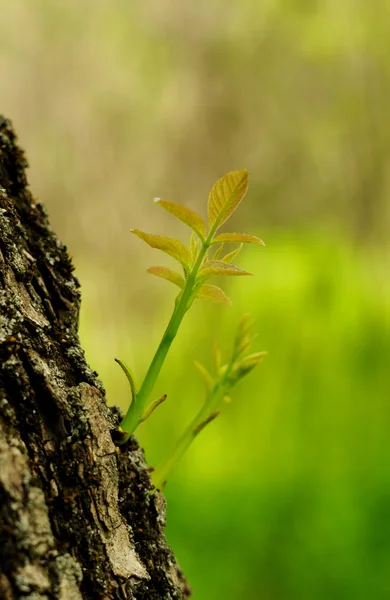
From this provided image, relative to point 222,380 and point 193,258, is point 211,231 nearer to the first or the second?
point 193,258

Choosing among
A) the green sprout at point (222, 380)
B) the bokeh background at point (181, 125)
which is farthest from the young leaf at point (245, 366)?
the bokeh background at point (181, 125)

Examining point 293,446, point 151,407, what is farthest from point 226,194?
point 293,446

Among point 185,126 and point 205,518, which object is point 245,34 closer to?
point 185,126

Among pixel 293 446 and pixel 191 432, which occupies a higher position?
pixel 293 446

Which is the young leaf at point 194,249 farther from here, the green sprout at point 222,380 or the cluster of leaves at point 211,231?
the green sprout at point 222,380

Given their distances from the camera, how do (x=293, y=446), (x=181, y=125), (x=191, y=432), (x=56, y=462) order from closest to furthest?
(x=56, y=462) < (x=191, y=432) < (x=293, y=446) < (x=181, y=125)

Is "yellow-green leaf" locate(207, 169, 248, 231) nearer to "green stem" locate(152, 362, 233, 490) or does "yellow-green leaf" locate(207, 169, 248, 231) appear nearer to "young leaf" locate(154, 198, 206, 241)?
"young leaf" locate(154, 198, 206, 241)
